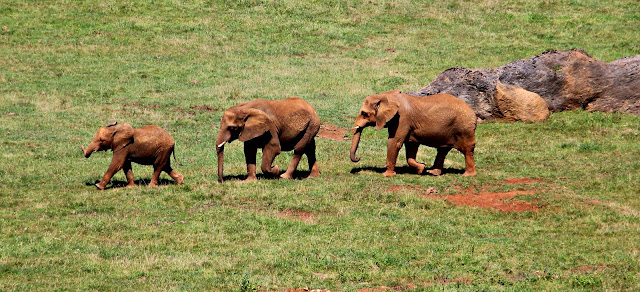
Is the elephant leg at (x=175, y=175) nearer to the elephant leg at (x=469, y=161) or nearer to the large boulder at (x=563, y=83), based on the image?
the elephant leg at (x=469, y=161)

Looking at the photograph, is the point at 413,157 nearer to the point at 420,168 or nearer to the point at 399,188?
the point at 420,168

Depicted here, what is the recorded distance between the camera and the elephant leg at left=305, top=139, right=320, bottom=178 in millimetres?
23438

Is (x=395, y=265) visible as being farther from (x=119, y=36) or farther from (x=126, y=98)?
(x=119, y=36)

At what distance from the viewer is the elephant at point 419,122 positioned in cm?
2375

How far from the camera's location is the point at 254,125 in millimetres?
21984

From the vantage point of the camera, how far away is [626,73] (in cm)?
3291

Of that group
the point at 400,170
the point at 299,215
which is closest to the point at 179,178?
the point at 299,215

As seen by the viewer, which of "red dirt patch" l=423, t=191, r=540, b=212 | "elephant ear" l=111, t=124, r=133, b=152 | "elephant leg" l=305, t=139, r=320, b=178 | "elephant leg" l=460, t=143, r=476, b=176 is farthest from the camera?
"elephant leg" l=460, t=143, r=476, b=176

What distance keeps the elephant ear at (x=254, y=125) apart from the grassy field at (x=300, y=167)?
129 centimetres

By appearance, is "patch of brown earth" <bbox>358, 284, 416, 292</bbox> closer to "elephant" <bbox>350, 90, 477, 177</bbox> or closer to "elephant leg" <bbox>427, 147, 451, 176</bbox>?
"elephant" <bbox>350, 90, 477, 177</bbox>

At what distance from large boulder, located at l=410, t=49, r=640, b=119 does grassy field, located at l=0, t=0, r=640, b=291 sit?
929mm

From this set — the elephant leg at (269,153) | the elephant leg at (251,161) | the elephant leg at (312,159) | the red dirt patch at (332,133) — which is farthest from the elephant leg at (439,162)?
the red dirt patch at (332,133)

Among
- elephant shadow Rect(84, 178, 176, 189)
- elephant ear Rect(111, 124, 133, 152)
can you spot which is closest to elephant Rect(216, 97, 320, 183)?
elephant shadow Rect(84, 178, 176, 189)

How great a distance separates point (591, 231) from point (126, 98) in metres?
22.6
